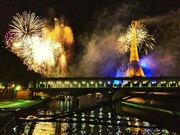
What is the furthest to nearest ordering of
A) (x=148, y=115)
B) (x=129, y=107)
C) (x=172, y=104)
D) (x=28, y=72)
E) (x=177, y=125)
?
(x=28, y=72) < (x=129, y=107) < (x=148, y=115) < (x=172, y=104) < (x=177, y=125)

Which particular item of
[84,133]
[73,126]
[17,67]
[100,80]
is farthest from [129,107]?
[100,80]

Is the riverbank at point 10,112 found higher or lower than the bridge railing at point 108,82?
lower

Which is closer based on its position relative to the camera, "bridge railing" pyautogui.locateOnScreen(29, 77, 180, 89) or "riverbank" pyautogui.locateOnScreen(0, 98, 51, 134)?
"riverbank" pyautogui.locateOnScreen(0, 98, 51, 134)

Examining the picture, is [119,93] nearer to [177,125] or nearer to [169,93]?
[169,93]

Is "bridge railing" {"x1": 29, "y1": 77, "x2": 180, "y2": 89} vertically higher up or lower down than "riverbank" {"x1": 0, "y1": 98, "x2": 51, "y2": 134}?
higher up

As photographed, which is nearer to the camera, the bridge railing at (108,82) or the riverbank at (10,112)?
the riverbank at (10,112)

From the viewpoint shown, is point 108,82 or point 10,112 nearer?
point 10,112

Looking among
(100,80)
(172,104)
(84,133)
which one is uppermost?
(100,80)

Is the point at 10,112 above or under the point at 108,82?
under

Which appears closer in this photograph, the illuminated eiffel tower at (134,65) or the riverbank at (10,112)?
the riverbank at (10,112)

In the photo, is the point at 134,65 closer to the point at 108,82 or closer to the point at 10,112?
the point at 108,82

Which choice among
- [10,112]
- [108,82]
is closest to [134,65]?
[108,82]
